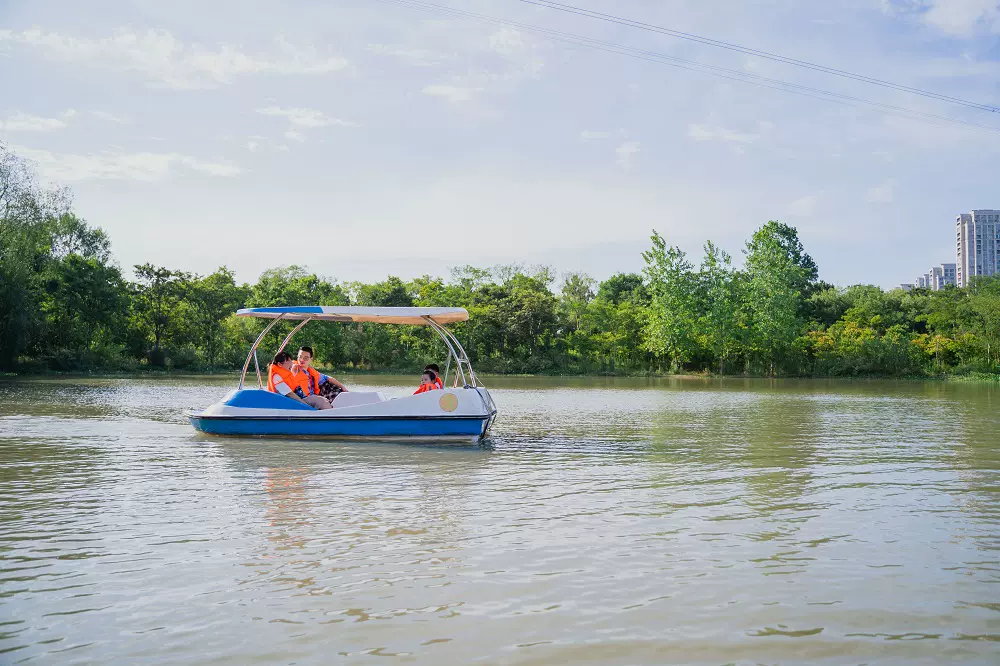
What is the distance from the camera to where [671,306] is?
190 feet

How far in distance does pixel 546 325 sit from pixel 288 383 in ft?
159

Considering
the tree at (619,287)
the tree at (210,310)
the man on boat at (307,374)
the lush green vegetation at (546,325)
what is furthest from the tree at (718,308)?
the man on boat at (307,374)

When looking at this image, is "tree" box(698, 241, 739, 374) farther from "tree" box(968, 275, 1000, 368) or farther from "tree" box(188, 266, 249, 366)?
"tree" box(188, 266, 249, 366)

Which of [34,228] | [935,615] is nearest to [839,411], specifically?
[935,615]

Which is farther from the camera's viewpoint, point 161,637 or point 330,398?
point 330,398

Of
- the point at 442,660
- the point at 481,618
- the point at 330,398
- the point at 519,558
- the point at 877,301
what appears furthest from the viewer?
the point at 877,301

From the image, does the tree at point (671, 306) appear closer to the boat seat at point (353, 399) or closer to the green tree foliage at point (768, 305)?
the green tree foliage at point (768, 305)

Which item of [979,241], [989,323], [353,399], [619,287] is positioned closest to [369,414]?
[353,399]

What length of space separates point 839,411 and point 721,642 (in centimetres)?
1977

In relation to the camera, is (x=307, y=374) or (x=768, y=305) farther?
(x=768, y=305)

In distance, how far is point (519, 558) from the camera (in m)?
6.34

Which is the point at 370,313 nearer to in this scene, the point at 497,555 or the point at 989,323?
the point at 497,555

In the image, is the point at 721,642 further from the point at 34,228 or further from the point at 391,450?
the point at 34,228

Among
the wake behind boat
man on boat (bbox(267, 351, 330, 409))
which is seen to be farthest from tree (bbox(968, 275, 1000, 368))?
man on boat (bbox(267, 351, 330, 409))
